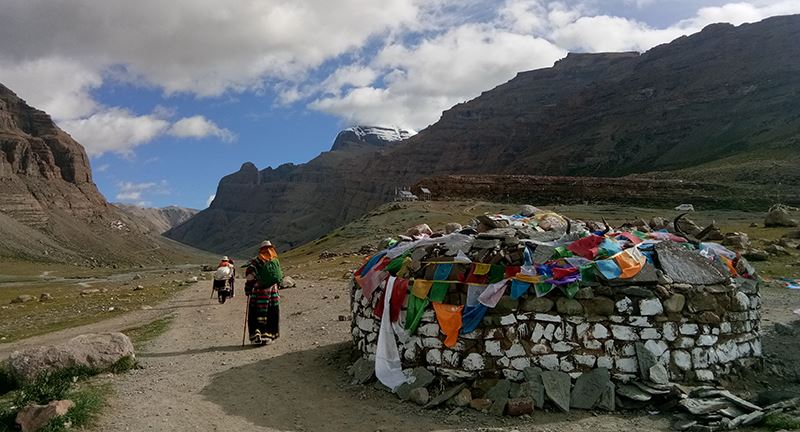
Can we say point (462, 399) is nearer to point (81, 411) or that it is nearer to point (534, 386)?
point (534, 386)

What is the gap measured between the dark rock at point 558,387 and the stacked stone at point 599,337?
0.14 meters

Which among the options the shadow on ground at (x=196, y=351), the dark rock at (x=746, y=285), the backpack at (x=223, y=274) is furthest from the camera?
the backpack at (x=223, y=274)

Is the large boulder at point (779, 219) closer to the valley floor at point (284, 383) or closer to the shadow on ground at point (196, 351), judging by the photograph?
the valley floor at point (284, 383)

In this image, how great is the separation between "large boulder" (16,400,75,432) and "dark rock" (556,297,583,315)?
7.08 m

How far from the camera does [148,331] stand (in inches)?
584

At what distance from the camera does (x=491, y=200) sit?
60.6 m

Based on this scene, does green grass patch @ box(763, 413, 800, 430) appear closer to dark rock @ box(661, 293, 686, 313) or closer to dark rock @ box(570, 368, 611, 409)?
dark rock @ box(661, 293, 686, 313)

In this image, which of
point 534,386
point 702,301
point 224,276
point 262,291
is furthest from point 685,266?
point 224,276

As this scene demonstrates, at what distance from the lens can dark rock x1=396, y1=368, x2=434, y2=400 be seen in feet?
28.3

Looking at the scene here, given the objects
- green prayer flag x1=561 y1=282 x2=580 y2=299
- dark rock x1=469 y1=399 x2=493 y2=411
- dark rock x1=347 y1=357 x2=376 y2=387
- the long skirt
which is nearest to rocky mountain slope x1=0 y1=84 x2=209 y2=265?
the long skirt

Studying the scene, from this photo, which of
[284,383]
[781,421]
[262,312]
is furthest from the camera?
[262,312]

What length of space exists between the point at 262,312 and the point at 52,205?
154 m

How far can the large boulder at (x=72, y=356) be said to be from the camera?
8.91 metres

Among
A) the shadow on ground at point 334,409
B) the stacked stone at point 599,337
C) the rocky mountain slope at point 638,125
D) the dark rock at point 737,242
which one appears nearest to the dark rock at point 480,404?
the shadow on ground at point 334,409
